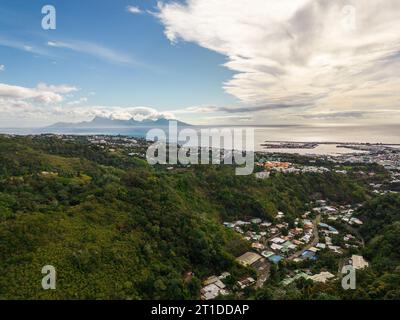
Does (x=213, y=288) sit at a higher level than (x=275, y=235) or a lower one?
lower

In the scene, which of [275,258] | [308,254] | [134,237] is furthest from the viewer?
[308,254]

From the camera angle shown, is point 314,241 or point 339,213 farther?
point 339,213

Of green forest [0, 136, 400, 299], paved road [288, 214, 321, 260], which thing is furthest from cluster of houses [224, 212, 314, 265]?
green forest [0, 136, 400, 299]

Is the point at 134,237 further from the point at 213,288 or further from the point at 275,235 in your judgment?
the point at 275,235

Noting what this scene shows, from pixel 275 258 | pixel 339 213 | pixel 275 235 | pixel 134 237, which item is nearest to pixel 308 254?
pixel 275 258

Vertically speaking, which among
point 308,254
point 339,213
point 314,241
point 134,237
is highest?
point 134,237

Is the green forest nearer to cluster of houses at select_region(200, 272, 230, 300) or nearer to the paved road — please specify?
cluster of houses at select_region(200, 272, 230, 300)

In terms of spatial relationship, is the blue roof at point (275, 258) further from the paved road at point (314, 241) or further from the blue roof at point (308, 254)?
the blue roof at point (308, 254)

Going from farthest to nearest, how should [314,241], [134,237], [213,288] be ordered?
[314,241] → [134,237] → [213,288]
